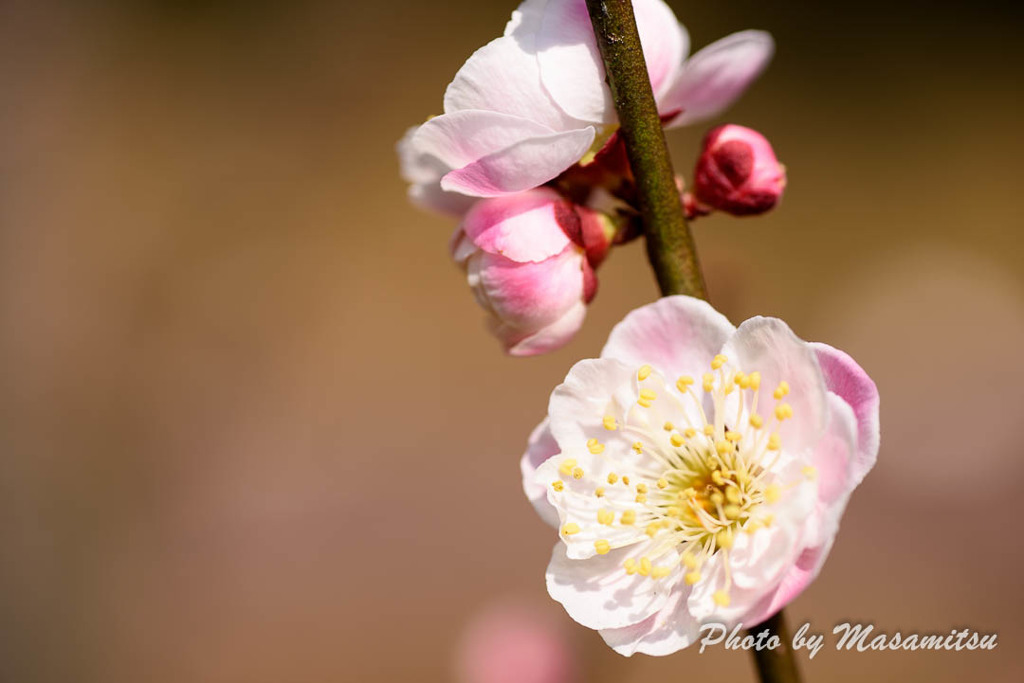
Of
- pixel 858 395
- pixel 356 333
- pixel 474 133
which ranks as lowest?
pixel 356 333

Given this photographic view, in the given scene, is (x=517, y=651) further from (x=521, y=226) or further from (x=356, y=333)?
(x=356, y=333)

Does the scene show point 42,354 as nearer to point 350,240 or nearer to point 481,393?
point 350,240

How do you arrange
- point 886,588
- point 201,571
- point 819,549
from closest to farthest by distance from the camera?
point 819,549 → point 886,588 → point 201,571

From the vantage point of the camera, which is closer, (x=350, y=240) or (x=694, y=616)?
(x=694, y=616)

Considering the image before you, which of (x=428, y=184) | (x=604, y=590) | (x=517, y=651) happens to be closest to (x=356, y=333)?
(x=517, y=651)

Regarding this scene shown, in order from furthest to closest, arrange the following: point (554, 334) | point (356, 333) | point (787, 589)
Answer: point (356, 333) → point (554, 334) → point (787, 589)

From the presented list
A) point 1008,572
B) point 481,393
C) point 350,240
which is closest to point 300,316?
point 350,240
